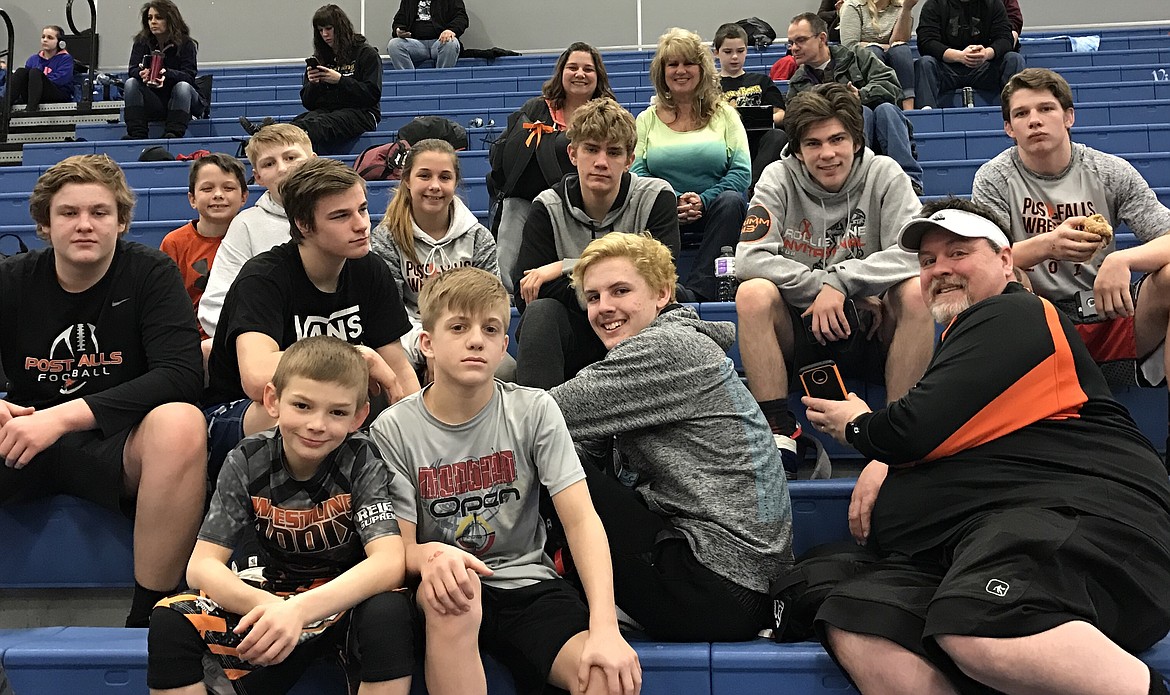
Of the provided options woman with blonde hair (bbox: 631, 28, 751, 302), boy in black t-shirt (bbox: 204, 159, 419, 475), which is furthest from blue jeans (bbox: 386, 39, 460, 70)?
boy in black t-shirt (bbox: 204, 159, 419, 475)

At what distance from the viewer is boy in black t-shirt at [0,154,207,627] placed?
188 centimetres

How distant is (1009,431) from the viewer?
162 centimetres

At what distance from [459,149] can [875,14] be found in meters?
3.00

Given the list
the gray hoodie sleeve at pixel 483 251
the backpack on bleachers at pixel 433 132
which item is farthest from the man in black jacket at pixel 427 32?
the gray hoodie sleeve at pixel 483 251

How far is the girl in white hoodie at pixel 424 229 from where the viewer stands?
271 centimetres

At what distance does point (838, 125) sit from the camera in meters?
2.49

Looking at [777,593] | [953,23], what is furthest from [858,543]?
[953,23]

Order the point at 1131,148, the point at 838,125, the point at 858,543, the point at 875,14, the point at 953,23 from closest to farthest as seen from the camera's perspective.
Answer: the point at 858,543 → the point at 838,125 → the point at 1131,148 → the point at 953,23 → the point at 875,14

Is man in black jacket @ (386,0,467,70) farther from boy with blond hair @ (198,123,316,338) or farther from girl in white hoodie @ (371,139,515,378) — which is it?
girl in white hoodie @ (371,139,515,378)

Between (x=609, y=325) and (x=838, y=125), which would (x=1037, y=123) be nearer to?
(x=838, y=125)

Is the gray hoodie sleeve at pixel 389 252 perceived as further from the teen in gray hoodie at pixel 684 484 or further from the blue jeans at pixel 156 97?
the blue jeans at pixel 156 97

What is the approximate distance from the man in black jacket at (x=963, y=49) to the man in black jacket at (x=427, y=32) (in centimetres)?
369

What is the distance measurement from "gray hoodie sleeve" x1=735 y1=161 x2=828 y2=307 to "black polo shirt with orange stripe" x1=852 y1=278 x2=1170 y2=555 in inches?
28.8

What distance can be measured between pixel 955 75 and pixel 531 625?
15.7 ft
